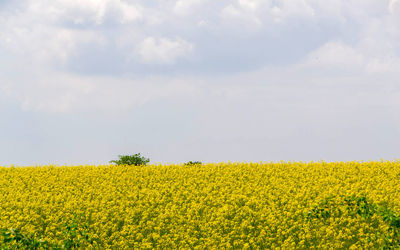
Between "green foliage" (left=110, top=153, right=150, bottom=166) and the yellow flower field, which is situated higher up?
"green foliage" (left=110, top=153, right=150, bottom=166)

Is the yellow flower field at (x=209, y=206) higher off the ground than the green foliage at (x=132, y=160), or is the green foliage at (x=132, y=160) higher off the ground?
the green foliage at (x=132, y=160)

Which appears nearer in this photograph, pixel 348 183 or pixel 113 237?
pixel 113 237

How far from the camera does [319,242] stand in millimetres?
10203

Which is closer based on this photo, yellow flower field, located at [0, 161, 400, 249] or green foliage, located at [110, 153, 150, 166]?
yellow flower field, located at [0, 161, 400, 249]

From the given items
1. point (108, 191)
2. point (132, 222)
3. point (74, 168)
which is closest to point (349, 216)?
point (132, 222)

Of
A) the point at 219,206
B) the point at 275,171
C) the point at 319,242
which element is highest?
the point at 275,171

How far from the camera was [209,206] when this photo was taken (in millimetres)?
11453

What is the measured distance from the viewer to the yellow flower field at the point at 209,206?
10.1m

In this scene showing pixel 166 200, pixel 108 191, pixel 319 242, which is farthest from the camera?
pixel 108 191

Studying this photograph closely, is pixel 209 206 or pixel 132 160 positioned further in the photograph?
pixel 132 160

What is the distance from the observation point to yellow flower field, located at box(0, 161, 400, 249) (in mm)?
10125

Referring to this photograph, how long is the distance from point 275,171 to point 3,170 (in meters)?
10.4

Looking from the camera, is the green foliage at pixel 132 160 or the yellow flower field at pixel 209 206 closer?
the yellow flower field at pixel 209 206

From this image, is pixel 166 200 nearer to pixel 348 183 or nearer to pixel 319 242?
pixel 319 242
